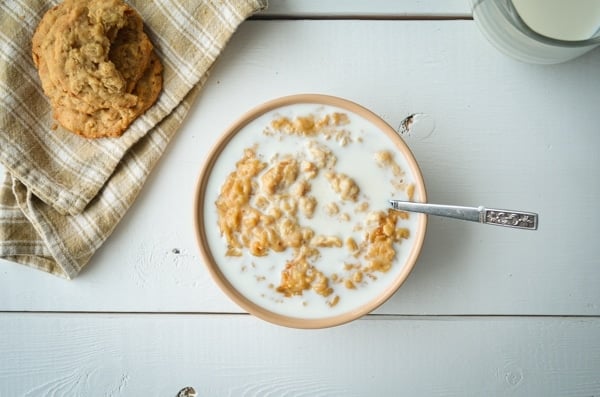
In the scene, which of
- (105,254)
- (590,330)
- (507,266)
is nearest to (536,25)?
(507,266)

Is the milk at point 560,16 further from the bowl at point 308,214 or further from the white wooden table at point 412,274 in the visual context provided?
the bowl at point 308,214

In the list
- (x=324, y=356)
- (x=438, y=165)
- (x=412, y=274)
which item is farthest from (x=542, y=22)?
(x=324, y=356)

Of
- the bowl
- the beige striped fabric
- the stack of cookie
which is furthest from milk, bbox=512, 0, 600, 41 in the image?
the stack of cookie

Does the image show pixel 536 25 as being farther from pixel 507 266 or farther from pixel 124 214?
pixel 124 214

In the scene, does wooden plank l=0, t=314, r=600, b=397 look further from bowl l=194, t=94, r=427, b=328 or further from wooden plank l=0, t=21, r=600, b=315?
bowl l=194, t=94, r=427, b=328

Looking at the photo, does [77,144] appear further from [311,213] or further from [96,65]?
[311,213]
